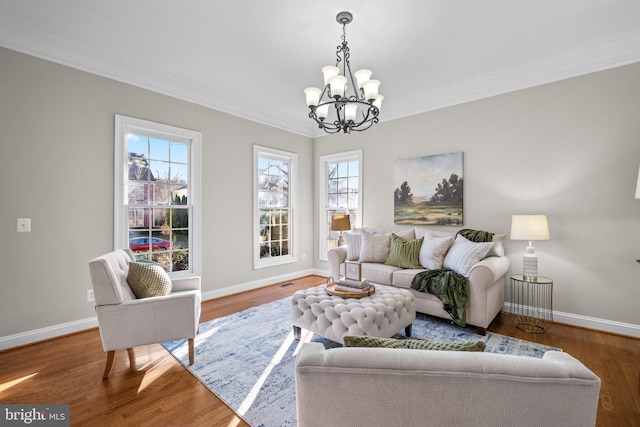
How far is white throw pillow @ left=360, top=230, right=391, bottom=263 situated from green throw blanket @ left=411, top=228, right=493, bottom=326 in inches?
29.6

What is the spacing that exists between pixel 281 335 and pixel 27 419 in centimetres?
178

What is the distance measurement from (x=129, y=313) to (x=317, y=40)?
112 inches

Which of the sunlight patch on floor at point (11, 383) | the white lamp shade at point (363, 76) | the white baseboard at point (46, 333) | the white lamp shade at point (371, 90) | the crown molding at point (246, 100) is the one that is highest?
the crown molding at point (246, 100)

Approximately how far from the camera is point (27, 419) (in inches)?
69.6

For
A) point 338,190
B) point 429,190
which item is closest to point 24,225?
point 338,190

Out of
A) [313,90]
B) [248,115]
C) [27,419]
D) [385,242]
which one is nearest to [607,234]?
[385,242]

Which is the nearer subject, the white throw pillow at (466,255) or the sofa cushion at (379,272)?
the white throw pillow at (466,255)

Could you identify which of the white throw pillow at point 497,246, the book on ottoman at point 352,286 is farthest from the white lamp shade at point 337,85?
the white throw pillow at point 497,246

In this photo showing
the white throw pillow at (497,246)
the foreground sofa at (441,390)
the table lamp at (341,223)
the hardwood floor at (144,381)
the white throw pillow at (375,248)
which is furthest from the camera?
the table lamp at (341,223)

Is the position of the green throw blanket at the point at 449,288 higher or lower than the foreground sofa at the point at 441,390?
lower

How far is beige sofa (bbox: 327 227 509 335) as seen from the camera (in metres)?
2.91

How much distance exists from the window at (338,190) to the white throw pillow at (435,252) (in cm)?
154

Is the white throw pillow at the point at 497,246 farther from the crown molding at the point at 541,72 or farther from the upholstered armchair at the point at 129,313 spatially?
the upholstered armchair at the point at 129,313

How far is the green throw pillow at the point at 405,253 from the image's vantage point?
12.0ft
